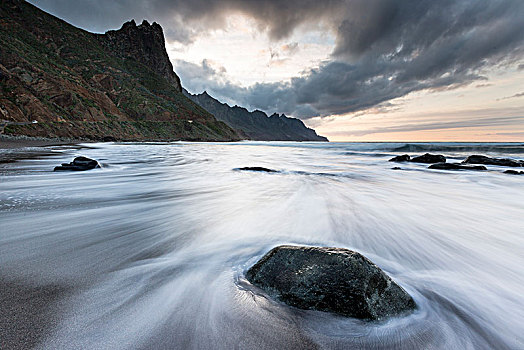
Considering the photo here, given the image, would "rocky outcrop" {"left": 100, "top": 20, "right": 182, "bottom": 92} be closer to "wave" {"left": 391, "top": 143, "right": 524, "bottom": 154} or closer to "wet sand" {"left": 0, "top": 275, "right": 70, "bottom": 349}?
"wave" {"left": 391, "top": 143, "right": 524, "bottom": 154}

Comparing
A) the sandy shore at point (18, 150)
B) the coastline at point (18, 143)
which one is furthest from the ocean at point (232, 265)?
the coastline at point (18, 143)

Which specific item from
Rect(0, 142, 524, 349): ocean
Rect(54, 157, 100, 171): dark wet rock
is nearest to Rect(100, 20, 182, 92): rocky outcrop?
Rect(54, 157, 100, 171): dark wet rock

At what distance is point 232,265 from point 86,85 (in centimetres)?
6745

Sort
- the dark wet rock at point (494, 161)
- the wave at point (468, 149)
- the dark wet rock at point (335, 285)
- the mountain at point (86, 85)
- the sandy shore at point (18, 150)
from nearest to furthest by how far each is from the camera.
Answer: the dark wet rock at point (335, 285)
the sandy shore at point (18, 150)
the dark wet rock at point (494, 161)
the wave at point (468, 149)
the mountain at point (86, 85)

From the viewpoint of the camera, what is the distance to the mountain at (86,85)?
3222 centimetres

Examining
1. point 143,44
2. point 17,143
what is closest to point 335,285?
point 17,143

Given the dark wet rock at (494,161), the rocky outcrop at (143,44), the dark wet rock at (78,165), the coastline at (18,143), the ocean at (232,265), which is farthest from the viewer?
the rocky outcrop at (143,44)

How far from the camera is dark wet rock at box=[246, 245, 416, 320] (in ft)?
4.85

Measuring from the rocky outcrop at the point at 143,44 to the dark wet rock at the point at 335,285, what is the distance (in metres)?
119

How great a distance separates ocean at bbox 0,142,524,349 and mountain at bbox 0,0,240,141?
33.6 m

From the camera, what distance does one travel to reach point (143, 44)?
110312 millimetres

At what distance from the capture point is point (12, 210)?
351 centimetres

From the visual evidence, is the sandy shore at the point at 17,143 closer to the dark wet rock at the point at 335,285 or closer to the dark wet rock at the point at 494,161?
the dark wet rock at the point at 335,285

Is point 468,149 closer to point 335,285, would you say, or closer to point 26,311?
point 335,285
